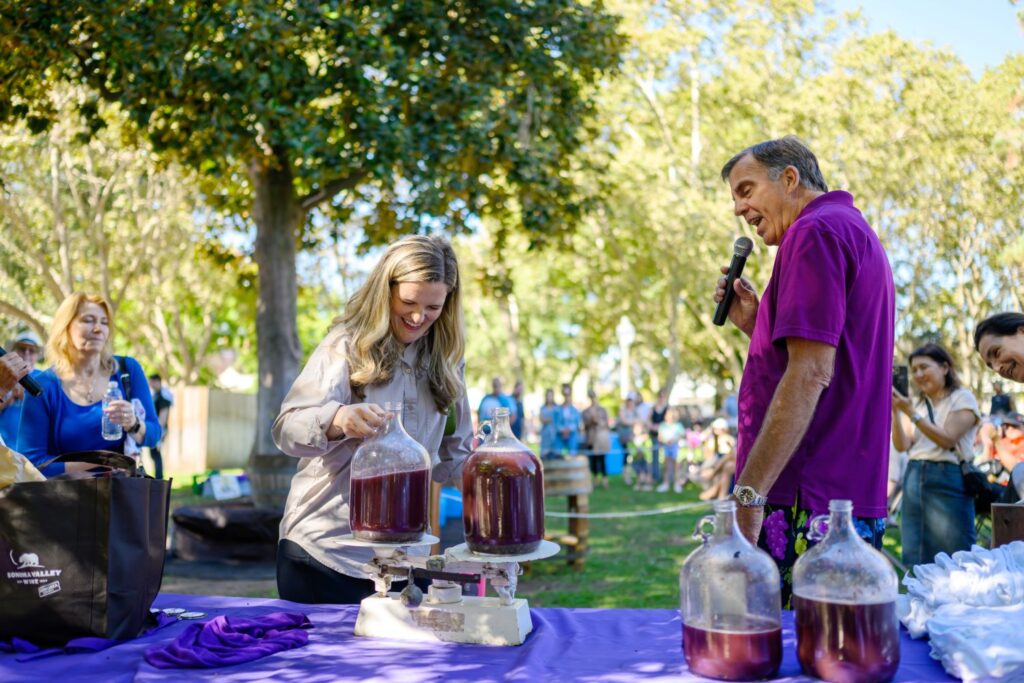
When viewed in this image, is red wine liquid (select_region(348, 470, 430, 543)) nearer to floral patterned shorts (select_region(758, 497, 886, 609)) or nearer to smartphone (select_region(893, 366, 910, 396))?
floral patterned shorts (select_region(758, 497, 886, 609))

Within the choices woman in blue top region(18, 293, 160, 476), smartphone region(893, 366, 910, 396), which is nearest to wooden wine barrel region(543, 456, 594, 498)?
smartphone region(893, 366, 910, 396)

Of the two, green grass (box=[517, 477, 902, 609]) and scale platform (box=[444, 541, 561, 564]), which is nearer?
scale platform (box=[444, 541, 561, 564])

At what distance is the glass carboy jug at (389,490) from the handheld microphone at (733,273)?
3.26 feet

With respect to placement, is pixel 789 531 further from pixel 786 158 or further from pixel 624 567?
pixel 624 567

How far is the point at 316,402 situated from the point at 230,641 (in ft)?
2.20

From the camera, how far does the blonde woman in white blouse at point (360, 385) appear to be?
2783 millimetres

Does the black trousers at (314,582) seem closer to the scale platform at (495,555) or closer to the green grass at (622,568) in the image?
the scale platform at (495,555)

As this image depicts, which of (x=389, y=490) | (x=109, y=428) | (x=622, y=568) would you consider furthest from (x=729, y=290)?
(x=622, y=568)

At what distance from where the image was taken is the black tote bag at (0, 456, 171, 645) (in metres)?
2.36

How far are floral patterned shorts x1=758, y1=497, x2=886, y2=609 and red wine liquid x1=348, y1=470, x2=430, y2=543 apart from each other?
93 cm

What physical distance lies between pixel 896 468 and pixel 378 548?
8.73 meters

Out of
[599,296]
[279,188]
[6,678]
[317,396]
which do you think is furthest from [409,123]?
[599,296]

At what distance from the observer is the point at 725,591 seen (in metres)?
1.88

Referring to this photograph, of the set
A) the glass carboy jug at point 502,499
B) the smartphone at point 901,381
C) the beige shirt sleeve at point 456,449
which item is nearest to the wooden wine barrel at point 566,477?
the smartphone at point 901,381
